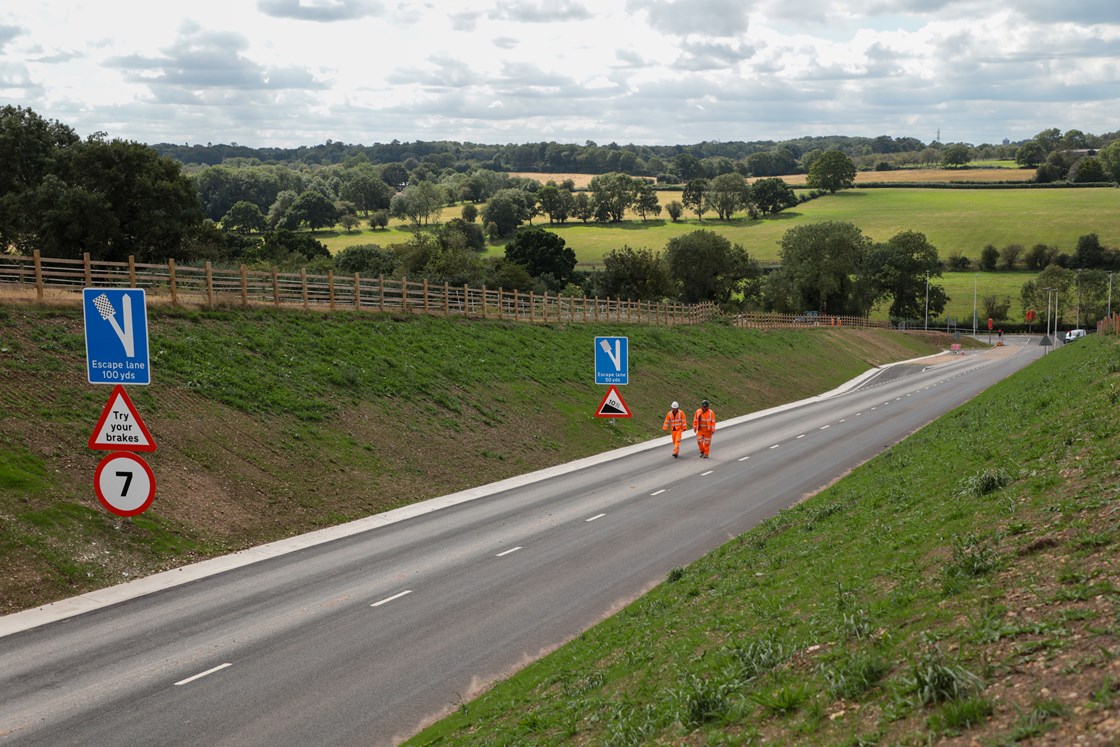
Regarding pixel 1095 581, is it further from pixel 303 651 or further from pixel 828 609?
pixel 303 651

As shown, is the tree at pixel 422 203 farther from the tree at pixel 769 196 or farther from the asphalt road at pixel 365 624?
the asphalt road at pixel 365 624

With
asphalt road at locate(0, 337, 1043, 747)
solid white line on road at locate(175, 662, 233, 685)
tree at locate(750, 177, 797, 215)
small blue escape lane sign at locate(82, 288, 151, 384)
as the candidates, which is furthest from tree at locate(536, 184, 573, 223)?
solid white line on road at locate(175, 662, 233, 685)

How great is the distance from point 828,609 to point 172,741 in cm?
687

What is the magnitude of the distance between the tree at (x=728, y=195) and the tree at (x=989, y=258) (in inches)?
1841

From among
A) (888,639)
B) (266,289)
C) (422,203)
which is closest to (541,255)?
(422,203)

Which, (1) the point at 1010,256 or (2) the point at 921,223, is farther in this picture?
(2) the point at 921,223

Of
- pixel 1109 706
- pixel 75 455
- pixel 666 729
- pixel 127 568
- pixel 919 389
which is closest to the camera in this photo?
pixel 1109 706

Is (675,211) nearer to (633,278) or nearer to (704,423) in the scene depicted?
(633,278)

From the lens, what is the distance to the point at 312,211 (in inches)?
5408

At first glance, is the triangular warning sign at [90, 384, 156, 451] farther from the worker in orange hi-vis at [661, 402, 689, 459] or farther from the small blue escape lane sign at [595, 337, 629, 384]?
the worker in orange hi-vis at [661, 402, 689, 459]

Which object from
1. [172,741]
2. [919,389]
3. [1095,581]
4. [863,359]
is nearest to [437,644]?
[172,741]

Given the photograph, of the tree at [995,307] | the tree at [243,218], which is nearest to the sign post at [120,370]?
the tree at [243,218]

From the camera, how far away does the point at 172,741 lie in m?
9.62

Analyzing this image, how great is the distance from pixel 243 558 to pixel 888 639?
1288 cm
